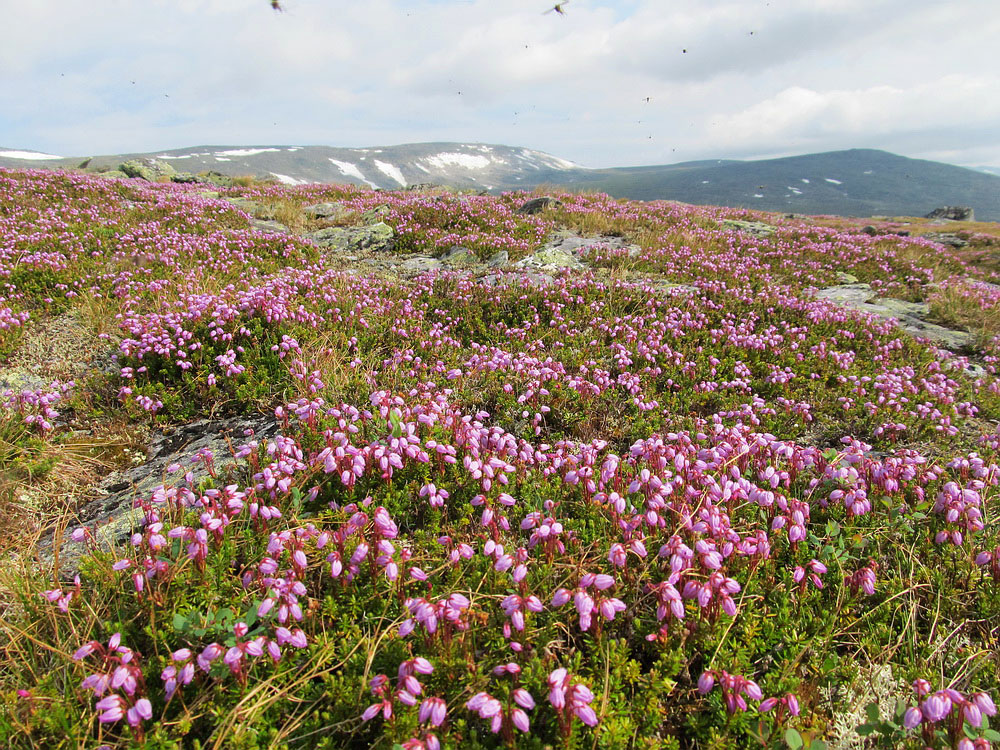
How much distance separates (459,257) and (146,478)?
9284 millimetres

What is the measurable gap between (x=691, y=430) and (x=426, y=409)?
9.44ft

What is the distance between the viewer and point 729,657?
2438 millimetres

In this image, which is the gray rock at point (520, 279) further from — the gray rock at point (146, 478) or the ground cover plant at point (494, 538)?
the gray rock at point (146, 478)

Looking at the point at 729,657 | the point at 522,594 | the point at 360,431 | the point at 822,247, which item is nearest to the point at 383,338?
the point at 360,431

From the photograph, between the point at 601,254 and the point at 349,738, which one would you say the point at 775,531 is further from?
the point at 601,254

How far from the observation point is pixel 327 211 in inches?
775

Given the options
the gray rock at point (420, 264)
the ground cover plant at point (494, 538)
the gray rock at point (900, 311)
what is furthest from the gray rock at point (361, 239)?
the gray rock at point (900, 311)

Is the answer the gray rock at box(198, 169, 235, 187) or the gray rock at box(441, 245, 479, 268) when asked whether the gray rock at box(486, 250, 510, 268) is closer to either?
the gray rock at box(441, 245, 479, 268)

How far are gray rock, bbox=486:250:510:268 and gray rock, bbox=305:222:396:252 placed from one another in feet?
11.0

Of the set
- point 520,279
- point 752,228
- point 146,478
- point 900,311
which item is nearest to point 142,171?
point 520,279

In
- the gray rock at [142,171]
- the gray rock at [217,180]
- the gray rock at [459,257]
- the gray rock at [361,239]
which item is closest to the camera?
the gray rock at [459,257]

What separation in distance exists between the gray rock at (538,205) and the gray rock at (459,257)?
18.8 feet

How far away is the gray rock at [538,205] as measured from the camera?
711 inches

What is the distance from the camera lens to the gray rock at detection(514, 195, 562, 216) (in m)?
18.1
